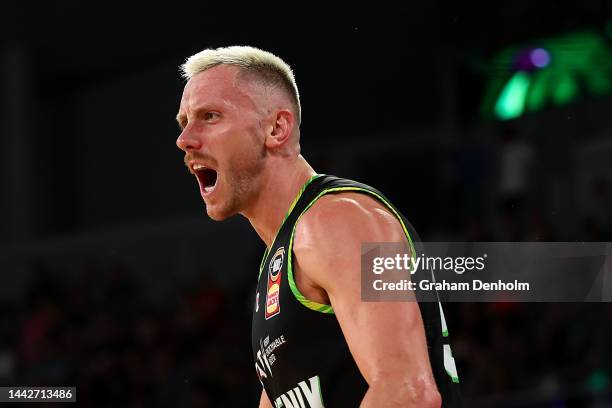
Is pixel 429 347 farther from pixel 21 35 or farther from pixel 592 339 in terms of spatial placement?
pixel 21 35

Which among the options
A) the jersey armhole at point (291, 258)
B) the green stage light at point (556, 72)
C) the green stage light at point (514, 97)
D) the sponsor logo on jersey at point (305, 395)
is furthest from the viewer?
the green stage light at point (514, 97)

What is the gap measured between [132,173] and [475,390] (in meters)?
8.73

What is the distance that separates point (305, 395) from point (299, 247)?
1.37 feet

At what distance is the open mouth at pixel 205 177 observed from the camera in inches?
113

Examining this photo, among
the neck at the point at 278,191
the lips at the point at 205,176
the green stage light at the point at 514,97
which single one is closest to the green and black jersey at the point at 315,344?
the neck at the point at 278,191

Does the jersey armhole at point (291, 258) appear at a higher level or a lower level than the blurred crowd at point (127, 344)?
higher

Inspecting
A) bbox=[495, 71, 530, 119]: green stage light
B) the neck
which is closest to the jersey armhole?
the neck

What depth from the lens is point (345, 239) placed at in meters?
2.22

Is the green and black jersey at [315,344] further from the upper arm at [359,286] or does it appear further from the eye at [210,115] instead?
the eye at [210,115]

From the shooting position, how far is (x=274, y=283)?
2.54 m

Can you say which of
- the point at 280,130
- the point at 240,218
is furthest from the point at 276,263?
the point at 240,218

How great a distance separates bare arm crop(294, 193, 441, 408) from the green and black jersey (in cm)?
6

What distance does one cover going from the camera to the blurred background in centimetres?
764

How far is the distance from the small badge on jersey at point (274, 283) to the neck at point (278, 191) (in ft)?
0.81
